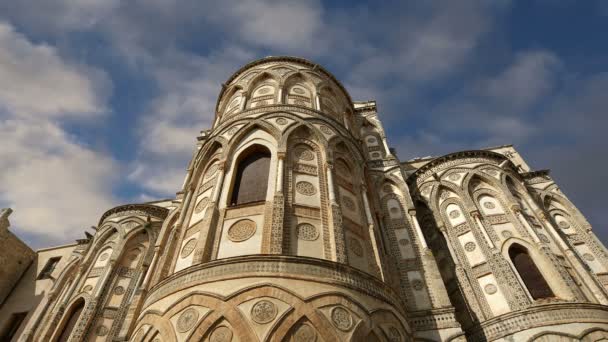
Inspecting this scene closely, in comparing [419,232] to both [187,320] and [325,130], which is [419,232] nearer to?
[325,130]

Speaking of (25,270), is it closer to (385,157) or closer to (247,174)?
(247,174)

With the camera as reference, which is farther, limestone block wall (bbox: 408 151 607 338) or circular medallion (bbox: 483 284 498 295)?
circular medallion (bbox: 483 284 498 295)

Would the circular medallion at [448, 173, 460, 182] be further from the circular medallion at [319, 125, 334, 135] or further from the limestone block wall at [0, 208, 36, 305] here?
the limestone block wall at [0, 208, 36, 305]

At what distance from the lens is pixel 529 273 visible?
12148mm

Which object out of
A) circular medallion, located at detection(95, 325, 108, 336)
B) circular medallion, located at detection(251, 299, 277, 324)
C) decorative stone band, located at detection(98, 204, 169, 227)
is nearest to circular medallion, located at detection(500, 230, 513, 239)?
circular medallion, located at detection(251, 299, 277, 324)

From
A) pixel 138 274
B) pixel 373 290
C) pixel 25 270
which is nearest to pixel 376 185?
pixel 373 290

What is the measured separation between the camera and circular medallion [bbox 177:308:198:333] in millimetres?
6914

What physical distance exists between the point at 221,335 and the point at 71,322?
10.4 metres

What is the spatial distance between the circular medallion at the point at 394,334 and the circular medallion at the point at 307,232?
8.56ft

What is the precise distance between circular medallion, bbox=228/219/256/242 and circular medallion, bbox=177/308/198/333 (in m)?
1.94

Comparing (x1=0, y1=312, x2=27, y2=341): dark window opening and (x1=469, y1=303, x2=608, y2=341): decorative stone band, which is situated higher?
(x1=0, y1=312, x2=27, y2=341): dark window opening

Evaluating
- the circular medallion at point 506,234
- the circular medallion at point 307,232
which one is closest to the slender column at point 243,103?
the circular medallion at point 307,232

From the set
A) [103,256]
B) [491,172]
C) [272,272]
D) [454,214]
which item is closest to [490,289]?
[454,214]

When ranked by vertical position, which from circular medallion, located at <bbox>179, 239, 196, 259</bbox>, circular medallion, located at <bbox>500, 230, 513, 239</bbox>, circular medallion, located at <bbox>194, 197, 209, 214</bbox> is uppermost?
circular medallion, located at <bbox>500, 230, 513, 239</bbox>
